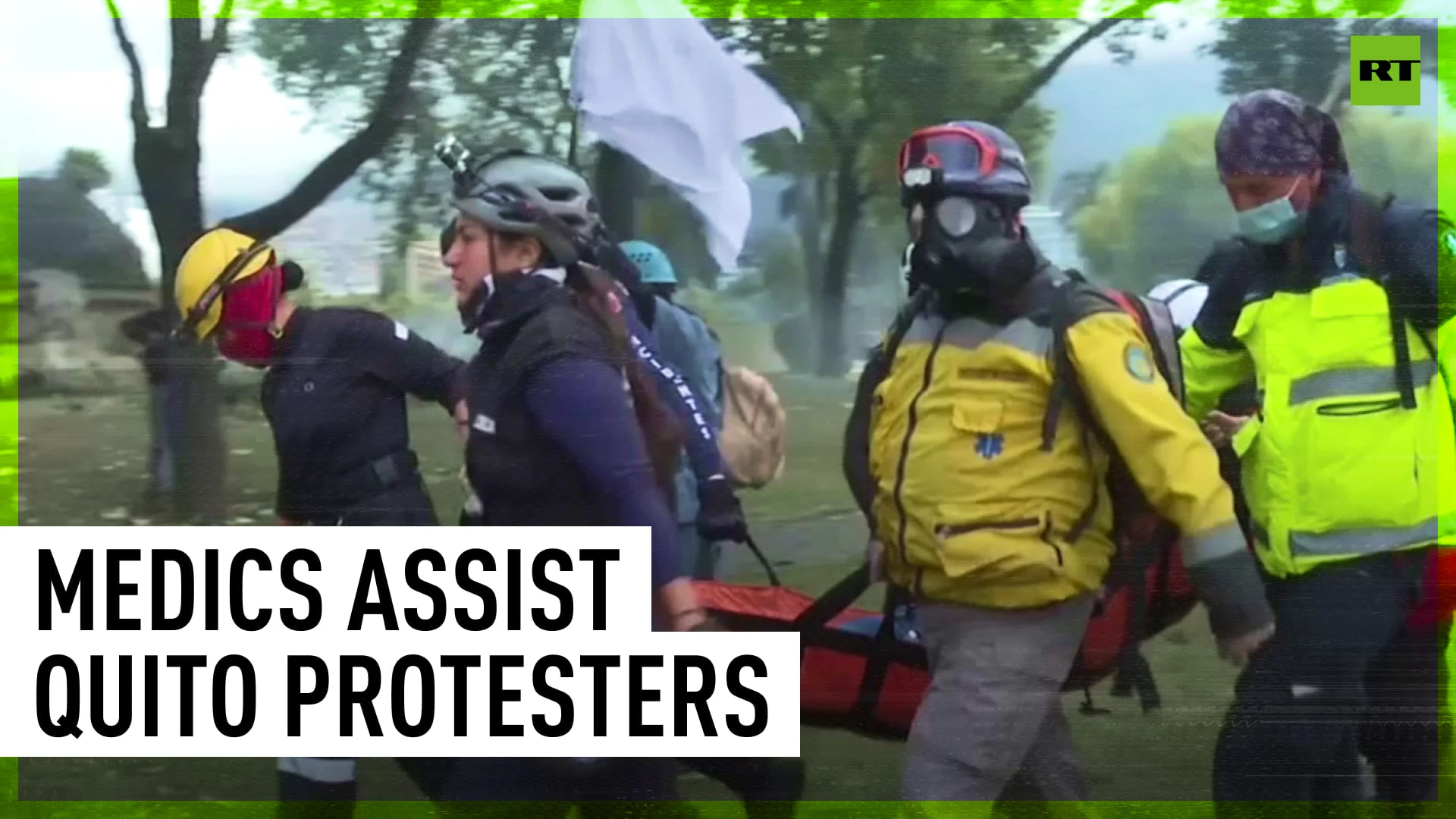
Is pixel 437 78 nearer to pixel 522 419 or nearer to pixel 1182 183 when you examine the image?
pixel 522 419

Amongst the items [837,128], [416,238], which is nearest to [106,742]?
[416,238]

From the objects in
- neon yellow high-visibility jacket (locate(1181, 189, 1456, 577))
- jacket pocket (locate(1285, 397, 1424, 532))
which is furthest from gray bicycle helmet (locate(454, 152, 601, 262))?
jacket pocket (locate(1285, 397, 1424, 532))

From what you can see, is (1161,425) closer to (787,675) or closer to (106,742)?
(787,675)

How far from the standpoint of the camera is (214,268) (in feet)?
9.54

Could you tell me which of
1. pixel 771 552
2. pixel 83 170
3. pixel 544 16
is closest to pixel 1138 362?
pixel 771 552

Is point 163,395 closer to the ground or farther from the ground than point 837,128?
closer to the ground

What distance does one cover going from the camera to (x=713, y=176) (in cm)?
288

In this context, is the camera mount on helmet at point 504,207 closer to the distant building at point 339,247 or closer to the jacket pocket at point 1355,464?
the distant building at point 339,247

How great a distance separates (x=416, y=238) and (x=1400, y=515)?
179cm

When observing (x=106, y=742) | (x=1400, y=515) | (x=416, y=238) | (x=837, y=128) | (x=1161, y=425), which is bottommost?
(x=106, y=742)

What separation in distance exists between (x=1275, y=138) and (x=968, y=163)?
0.54m

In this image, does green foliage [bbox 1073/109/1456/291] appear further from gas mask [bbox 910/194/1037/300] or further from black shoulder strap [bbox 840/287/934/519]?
black shoulder strap [bbox 840/287/934/519]

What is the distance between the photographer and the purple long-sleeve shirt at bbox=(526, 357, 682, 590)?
2.88 m

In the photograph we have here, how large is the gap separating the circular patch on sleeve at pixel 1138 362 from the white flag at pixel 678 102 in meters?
0.67
